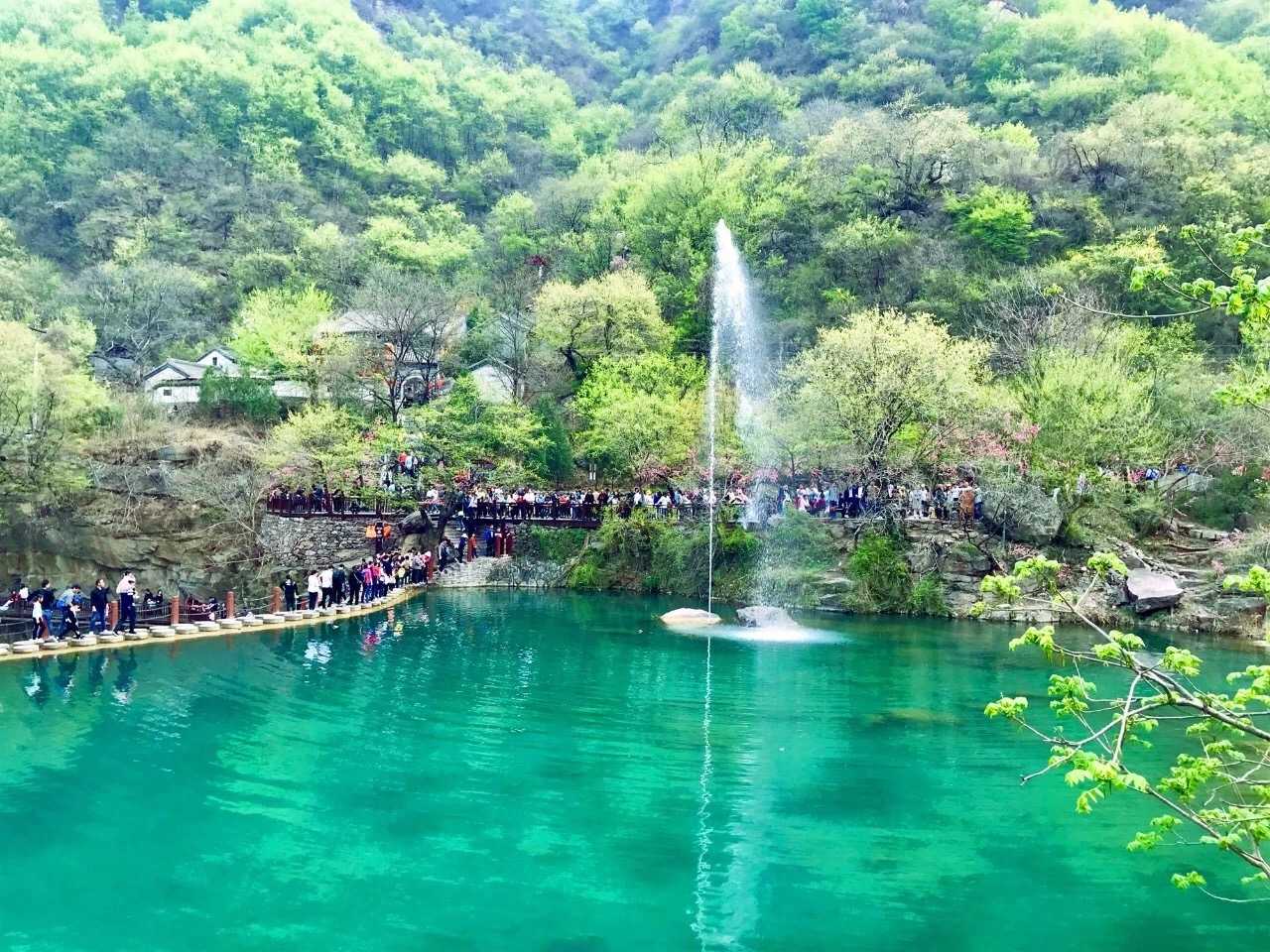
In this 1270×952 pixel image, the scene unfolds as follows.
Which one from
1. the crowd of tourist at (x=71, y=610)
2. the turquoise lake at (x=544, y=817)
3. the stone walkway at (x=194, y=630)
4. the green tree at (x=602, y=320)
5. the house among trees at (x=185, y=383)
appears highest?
the green tree at (x=602, y=320)

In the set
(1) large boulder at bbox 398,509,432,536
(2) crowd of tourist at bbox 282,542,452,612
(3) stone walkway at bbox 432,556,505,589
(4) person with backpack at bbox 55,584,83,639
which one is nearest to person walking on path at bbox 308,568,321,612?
(2) crowd of tourist at bbox 282,542,452,612

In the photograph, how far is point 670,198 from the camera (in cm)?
5378

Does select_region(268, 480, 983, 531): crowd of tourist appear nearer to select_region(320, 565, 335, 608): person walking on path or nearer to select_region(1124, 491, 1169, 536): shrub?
select_region(1124, 491, 1169, 536): shrub

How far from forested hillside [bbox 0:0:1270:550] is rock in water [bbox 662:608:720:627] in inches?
294

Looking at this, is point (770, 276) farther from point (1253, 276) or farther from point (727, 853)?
point (1253, 276)

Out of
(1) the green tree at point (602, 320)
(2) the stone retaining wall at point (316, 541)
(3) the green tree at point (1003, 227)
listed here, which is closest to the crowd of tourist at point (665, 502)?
(2) the stone retaining wall at point (316, 541)

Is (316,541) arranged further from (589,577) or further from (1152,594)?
(1152,594)

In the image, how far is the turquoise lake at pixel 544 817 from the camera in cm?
989

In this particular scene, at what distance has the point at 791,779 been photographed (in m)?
14.7

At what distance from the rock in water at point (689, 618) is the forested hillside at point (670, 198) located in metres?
7.48

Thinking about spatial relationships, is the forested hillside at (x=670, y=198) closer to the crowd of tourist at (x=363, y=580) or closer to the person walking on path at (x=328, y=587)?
the crowd of tourist at (x=363, y=580)

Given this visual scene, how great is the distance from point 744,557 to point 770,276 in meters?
21.1

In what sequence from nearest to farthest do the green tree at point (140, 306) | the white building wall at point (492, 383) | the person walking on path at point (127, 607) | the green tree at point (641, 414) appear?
the person walking on path at point (127, 607)
the green tree at point (641, 414)
the white building wall at point (492, 383)
the green tree at point (140, 306)

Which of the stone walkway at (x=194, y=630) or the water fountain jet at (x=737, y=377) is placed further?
the water fountain jet at (x=737, y=377)
